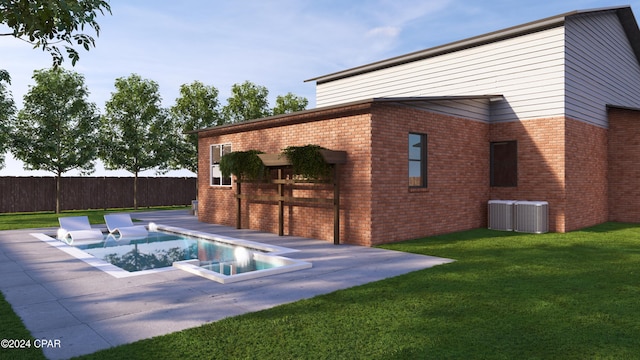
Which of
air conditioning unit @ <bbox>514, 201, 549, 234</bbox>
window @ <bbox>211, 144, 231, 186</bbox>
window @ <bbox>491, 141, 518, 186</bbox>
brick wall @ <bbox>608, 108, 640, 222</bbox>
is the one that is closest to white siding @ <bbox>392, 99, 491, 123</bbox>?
window @ <bbox>491, 141, 518, 186</bbox>

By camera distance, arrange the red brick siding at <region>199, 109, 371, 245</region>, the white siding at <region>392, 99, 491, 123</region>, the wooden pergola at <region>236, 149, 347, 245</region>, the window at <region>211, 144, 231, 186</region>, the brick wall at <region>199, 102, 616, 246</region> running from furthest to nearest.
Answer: the window at <region>211, 144, 231, 186</region> < the white siding at <region>392, 99, 491, 123</region> < the wooden pergola at <region>236, 149, 347, 245</region> < the brick wall at <region>199, 102, 616, 246</region> < the red brick siding at <region>199, 109, 371, 245</region>

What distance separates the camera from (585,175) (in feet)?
48.2

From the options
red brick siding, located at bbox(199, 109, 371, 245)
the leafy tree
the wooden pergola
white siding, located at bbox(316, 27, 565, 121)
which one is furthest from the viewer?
the leafy tree

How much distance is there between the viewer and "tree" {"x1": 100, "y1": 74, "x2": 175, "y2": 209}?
27422 millimetres

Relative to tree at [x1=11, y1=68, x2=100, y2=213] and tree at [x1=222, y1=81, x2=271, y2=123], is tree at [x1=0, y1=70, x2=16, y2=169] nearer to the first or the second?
tree at [x1=11, y1=68, x2=100, y2=213]

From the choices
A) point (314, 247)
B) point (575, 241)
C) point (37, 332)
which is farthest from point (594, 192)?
point (37, 332)

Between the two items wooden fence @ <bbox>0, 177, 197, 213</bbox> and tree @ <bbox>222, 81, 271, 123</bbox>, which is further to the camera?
tree @ <bbox>222, 81, 271, 123</bbox>

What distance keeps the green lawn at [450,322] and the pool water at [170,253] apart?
3.53 meters

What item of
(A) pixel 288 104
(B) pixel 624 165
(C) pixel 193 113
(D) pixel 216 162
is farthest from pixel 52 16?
(A) pixel 288 104

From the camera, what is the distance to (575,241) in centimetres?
1130

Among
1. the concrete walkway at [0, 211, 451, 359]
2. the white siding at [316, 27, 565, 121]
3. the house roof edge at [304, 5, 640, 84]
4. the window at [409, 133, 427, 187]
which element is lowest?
the concrete walkway at [0, 211, 451, 359]

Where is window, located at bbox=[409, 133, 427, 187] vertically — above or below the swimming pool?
above

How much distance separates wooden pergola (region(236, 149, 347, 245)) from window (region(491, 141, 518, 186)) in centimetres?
633

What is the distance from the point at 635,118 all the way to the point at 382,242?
12.0 metres
